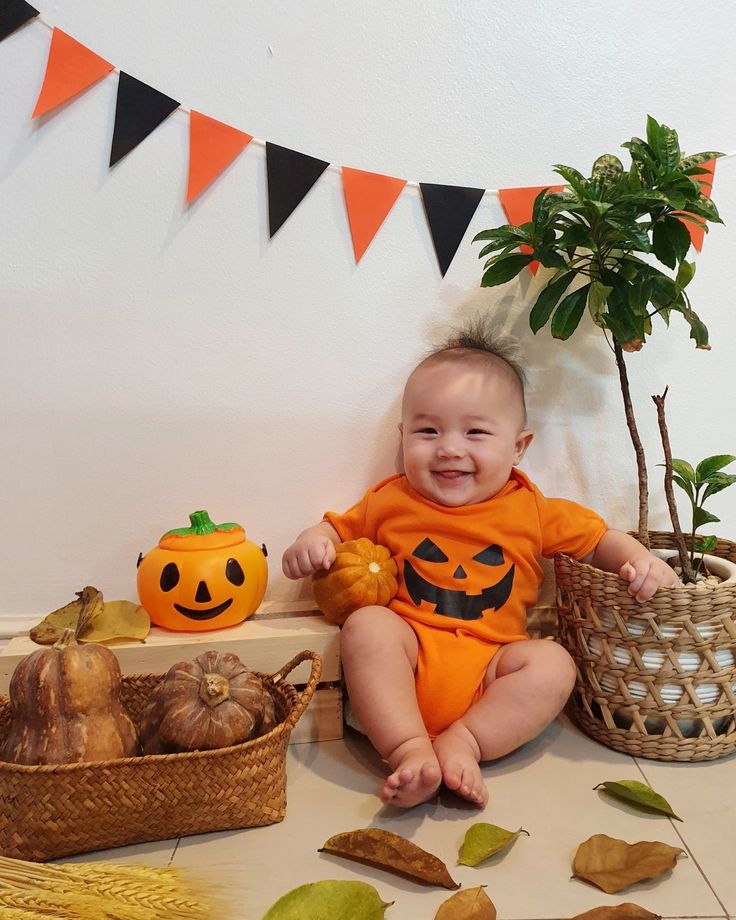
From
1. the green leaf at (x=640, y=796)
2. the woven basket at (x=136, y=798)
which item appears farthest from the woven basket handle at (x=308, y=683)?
the green leaf at (x=640, y=796)

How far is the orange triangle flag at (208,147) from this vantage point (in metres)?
1.34

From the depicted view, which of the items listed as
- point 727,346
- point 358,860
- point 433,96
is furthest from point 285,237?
point 358,860

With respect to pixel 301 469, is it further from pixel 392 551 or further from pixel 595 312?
pixel 595 312

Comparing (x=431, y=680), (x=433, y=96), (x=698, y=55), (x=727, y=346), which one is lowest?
(x=431, y=680)

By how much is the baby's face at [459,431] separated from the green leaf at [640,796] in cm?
52

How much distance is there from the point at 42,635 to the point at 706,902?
102 centimetres

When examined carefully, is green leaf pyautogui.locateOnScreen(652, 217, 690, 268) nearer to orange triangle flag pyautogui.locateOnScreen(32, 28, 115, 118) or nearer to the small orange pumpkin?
the small orange pumpkin

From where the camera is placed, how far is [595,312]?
1241mm

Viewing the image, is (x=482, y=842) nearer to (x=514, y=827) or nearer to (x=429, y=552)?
(x=514, y=827)

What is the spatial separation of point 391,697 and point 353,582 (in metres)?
0.21

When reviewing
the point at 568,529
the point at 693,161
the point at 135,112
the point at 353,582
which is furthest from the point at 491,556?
the point at 135,112

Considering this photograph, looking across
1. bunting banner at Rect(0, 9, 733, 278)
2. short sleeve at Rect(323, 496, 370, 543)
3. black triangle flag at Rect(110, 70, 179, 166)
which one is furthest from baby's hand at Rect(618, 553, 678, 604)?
black triangle flag at Rect(110, 70, 179, 166)

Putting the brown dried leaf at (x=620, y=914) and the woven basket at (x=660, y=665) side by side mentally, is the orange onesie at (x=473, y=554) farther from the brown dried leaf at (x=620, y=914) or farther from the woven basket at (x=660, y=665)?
the brown dried leaf at (x=620, y=914)

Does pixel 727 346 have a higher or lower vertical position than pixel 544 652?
higher
